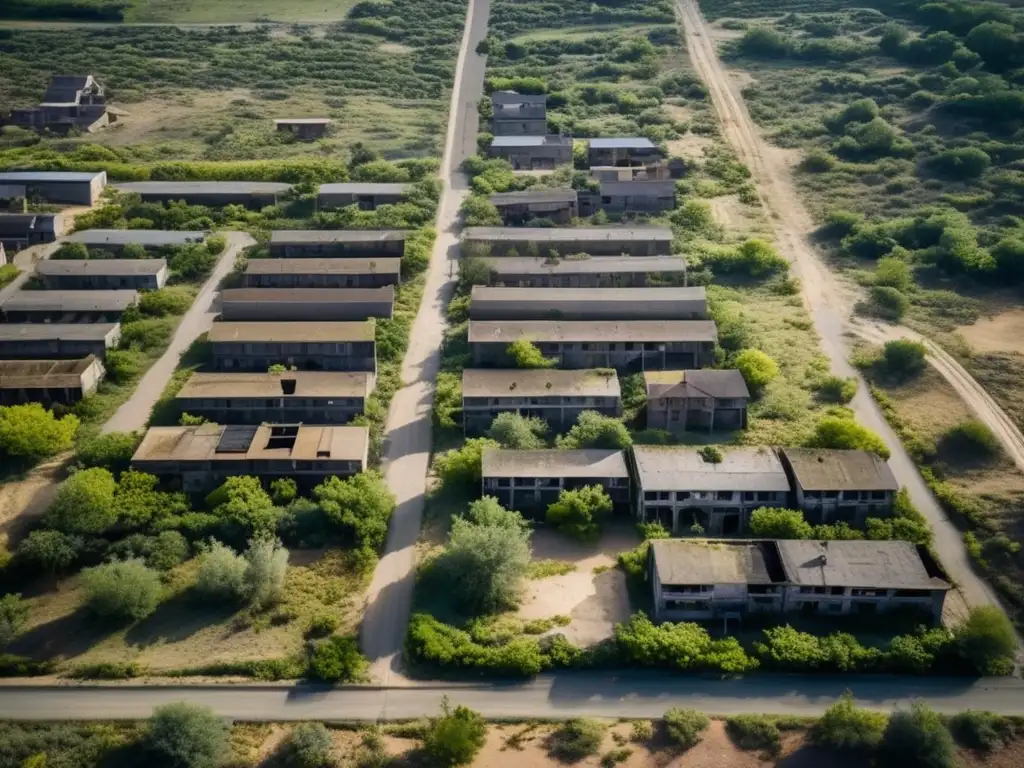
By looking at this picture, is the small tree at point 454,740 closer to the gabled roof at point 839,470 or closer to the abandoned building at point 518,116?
the gabled roof at point 839,470

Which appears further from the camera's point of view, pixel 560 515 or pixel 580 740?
pixel 560 515

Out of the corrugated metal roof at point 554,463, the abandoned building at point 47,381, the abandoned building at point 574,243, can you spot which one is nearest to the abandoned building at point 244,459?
the corrugated metal roof at point 554,463

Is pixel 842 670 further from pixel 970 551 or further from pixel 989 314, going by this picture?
pixel 989 314

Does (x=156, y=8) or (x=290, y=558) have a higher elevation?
(x=156, y=8)

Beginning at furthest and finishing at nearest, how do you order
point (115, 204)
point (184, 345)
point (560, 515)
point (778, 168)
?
point (778, 168) < point (115, 204) < point (184, 345) < point (560, 515)

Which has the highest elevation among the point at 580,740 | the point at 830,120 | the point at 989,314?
the point at 830,120

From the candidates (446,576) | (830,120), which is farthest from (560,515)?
(830,120)
